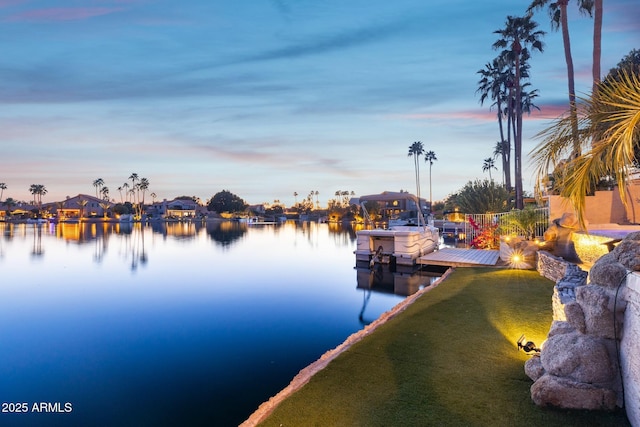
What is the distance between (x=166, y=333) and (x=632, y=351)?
9525mm

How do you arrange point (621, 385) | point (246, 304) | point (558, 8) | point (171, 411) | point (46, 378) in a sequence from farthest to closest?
point (558, 8)
point (246, 304)
point (46, 378)
point (171, 411)
point (621, 385)

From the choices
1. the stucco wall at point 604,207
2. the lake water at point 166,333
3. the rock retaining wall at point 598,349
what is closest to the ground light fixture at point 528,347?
the rock retaining wall at point 598,349

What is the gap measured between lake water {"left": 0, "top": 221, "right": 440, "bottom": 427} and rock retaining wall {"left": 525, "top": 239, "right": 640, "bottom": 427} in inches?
155

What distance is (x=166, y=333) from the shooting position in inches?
374

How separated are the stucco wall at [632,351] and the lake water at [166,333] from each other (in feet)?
14.4

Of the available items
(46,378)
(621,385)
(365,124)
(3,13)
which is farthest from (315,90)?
(621,385)

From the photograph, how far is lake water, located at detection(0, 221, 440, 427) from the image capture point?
5.59 meters

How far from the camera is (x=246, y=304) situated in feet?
41.8

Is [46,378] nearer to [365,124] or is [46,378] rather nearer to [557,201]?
[557,201]

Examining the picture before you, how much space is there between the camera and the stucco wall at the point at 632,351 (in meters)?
2.74

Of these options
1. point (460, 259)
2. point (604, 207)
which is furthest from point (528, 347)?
point (604, 207)

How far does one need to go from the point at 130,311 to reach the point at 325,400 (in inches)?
411

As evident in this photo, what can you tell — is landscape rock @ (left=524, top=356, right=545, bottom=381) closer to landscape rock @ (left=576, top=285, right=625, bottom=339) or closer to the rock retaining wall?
the rock retaining wall

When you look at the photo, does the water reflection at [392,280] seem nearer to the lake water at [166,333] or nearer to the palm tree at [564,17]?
the lake water at [166,333]
